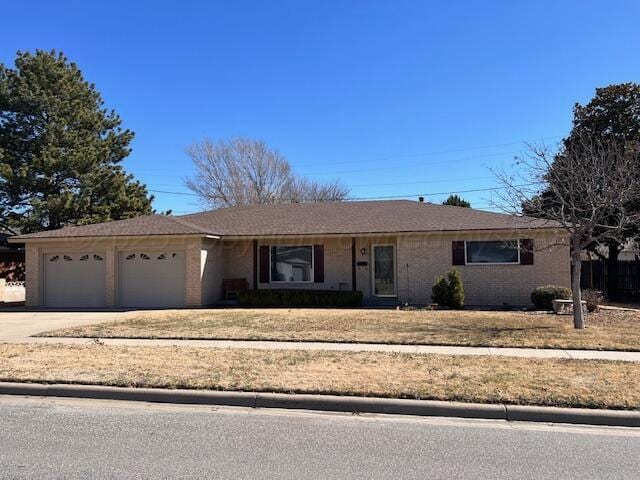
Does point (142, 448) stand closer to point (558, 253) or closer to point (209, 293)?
point (209, 293)

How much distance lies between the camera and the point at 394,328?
12.3 meters

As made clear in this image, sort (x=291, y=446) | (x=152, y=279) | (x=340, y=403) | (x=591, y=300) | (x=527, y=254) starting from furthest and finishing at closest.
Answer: (x=152, y=279), (x=527, y=254), (x=591, y=300), (x=340, y=403), (x=291, y=446)

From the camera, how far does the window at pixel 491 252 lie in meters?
17.9

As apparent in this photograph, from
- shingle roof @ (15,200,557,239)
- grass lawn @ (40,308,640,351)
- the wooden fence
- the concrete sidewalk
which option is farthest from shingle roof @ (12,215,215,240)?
the wooden fence

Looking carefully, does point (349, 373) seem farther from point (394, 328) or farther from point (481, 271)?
point (481, 271)

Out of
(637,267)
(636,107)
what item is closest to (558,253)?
(637,267)

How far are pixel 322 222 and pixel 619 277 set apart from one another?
14349mm

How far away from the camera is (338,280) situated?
19703 millimetres

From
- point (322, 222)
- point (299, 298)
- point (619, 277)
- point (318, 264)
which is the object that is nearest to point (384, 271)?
point (318, 264)

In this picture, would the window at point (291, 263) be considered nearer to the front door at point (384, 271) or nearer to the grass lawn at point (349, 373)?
the front door at point (384, 271)

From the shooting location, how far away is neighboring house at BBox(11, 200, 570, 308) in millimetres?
17922

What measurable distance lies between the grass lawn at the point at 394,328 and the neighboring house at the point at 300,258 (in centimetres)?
262

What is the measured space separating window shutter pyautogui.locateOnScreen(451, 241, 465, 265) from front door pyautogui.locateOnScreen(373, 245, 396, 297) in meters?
Result: 2.22

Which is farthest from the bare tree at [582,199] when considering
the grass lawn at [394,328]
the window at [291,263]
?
the window at [291,263]
